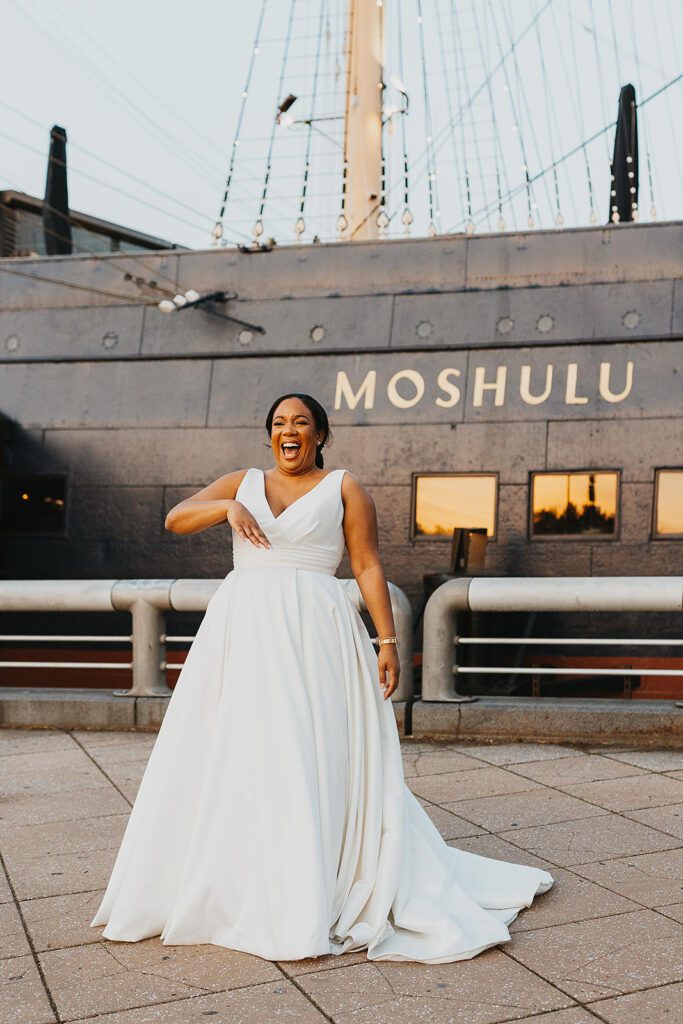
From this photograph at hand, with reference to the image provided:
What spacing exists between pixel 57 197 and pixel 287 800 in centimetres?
1405

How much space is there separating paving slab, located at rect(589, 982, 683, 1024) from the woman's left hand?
1.26m

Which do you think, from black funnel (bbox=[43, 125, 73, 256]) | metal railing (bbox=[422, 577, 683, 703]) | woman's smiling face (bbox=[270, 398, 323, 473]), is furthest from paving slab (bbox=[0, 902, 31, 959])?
black funnel (bbox=[43, 125, 73, 256])

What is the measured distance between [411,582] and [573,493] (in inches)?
71.2

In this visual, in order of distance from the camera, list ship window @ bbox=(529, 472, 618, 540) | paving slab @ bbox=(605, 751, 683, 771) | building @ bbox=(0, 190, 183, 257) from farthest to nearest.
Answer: building @ bbox=(0, 190, 183, 257) → ship window @ bbox=(529, 472, 618, 540) → paving slab @ bbox=(605, 751, 683, 771)

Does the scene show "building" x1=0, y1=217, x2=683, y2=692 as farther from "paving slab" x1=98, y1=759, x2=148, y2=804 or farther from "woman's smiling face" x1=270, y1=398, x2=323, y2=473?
"woman's smiling face" x1=270, y1=398, x2=323, y2=473

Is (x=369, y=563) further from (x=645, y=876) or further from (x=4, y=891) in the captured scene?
(x=4, y=891)

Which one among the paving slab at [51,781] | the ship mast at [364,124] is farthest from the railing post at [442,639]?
the ship mast at [364,124]

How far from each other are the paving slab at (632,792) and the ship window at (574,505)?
13.4 feet

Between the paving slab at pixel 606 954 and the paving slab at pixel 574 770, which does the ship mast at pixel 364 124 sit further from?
the paving slab at pixel 606 954

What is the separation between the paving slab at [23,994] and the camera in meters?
3.10

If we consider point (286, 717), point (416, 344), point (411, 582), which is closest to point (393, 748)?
point (286, 717)

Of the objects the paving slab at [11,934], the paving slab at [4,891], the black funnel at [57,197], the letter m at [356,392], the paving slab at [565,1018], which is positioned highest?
the black funnel at [57,197]

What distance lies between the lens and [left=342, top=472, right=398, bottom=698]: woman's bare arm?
3873 millimetres

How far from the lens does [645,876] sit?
4367 mm
